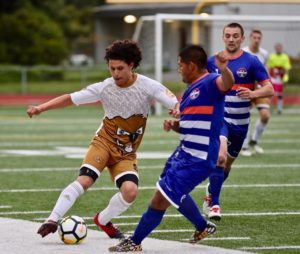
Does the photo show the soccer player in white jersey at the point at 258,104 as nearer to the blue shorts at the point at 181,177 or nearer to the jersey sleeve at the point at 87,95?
the jersey sleeve at the point at 87,95

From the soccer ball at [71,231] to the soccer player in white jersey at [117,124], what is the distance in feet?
0.31

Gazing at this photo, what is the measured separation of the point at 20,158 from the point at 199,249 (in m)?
7.83

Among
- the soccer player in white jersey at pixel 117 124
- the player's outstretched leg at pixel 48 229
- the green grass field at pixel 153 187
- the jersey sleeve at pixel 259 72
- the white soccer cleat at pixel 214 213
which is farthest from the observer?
the jersey sleeve at pixel 259 72

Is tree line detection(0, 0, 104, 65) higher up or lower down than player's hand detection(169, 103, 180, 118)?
lower down

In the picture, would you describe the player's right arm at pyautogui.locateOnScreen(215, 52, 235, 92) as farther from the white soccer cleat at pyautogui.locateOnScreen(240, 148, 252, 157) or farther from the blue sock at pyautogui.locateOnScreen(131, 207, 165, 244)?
the white soccer cleat at pyautogui.locateOnScreen(240, 148, 252, 157)

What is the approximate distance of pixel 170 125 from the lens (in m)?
7.66

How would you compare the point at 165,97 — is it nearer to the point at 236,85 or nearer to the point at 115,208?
the point at 115,208

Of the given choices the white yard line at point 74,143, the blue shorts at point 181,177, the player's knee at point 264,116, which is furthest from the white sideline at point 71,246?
the white yard line at point 74,143

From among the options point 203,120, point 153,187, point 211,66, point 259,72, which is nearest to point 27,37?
point 153,187

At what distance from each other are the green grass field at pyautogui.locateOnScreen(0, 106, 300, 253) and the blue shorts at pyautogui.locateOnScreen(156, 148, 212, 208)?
65 cm

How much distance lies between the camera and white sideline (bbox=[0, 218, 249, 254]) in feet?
24.9

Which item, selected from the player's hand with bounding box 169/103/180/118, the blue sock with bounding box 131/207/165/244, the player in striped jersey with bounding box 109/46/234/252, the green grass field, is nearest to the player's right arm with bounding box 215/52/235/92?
the player in striped jersey with bounding box 109/46/234/252

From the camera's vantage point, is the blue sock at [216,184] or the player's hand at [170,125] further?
the blue sock at [216,184]

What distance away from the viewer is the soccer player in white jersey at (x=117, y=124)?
26.5ft
